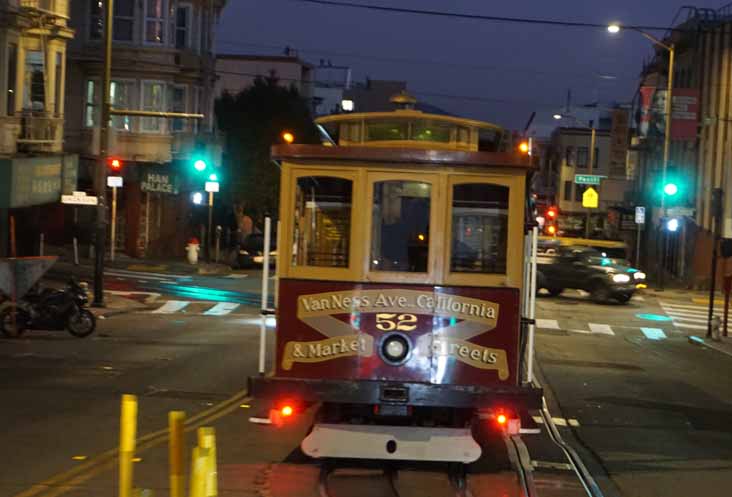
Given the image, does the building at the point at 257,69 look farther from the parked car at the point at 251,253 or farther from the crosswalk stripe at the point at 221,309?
the crosswalk stripe at the point at 221,309

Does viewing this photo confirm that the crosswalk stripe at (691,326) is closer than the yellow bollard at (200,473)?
No

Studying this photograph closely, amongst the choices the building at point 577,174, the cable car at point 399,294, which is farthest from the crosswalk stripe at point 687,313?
the building at point 577,174

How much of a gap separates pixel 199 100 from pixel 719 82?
20.8m

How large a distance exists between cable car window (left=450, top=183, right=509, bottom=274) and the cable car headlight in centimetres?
77

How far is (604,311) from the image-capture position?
33.0 m

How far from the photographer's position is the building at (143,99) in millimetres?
41938

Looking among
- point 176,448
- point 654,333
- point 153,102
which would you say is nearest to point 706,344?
point 654,333

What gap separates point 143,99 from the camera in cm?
4262

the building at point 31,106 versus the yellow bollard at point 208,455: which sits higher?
the building at point 31,106

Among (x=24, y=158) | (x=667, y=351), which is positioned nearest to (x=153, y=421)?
(x=667, y=351)

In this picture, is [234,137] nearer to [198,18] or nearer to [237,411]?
[198,18]

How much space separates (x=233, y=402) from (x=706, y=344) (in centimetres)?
1553

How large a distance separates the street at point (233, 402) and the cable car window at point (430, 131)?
3187 millimetres

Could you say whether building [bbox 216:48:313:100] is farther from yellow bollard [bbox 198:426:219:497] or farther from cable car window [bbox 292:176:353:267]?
yellow bollard [bbox 198:426:219:497]
